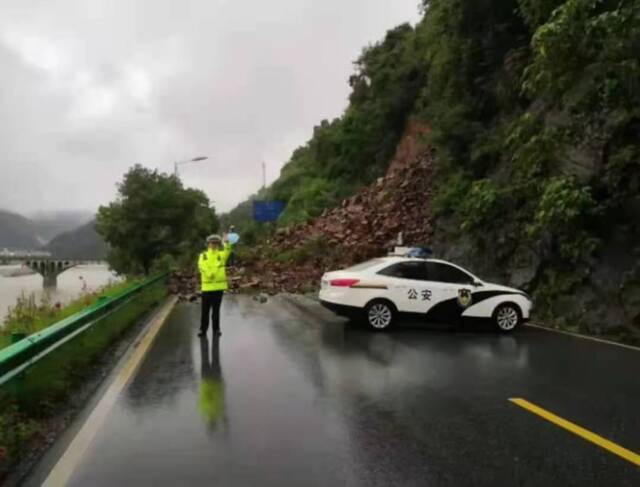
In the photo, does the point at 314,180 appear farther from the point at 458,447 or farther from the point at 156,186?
the point at 458,447

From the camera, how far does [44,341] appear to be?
771cm

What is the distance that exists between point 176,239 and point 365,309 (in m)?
20.2

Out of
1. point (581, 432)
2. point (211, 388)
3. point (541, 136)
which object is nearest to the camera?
point (581, 432)

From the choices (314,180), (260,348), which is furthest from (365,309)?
(314,180)

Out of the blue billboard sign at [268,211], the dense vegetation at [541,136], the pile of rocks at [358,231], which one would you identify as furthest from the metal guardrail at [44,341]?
the blue billboard sign at [268,211]

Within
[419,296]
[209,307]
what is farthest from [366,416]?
[419,296]

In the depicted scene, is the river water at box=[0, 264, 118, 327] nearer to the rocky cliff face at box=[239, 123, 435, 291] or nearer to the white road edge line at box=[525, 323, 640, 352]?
the rocky cliff face at box=[239, 123, 435, 291]

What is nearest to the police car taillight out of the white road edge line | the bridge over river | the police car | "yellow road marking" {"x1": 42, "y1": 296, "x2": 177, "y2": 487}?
the police car

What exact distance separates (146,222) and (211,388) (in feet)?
81.5

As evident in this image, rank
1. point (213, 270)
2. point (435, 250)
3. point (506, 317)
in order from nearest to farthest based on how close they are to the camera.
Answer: point (213, 270)
point (506, 317)
point (435, 250)

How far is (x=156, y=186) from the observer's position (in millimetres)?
32281

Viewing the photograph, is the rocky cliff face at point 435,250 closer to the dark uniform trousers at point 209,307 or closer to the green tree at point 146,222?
the green tree at point 146,222

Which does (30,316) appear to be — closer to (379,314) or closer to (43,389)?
(43,389)

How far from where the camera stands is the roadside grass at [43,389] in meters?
6.00
